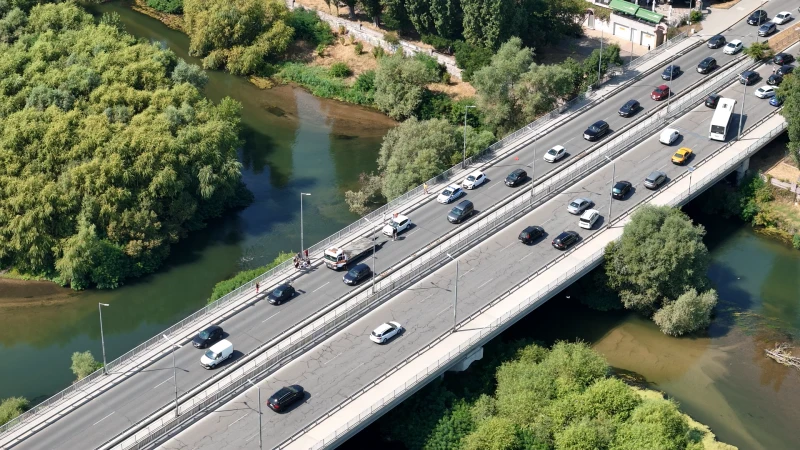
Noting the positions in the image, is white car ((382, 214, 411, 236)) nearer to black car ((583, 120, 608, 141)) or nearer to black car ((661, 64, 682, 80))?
black car ((583, 120, 608, 141))

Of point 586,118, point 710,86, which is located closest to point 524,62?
point 586,118

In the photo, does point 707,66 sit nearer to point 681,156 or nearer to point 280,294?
point 681,156

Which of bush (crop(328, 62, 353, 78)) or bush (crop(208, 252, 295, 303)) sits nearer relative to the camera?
bush (crop(208, 252, 295, 303))

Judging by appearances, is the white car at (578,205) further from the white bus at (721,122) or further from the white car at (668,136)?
the white bus at (721,122)

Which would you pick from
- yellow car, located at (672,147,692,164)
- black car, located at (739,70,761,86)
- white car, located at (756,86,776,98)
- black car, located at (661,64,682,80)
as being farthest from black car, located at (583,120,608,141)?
black car, located at (739,70,761,86)

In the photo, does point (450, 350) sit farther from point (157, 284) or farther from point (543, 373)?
point (157, 284)

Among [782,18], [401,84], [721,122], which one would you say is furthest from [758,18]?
[401,84]

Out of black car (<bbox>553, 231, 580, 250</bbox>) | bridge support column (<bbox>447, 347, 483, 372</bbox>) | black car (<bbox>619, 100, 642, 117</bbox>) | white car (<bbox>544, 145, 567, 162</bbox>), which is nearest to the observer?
bridge support column (<bbox>447, 347, 483, 372</bbox>)
